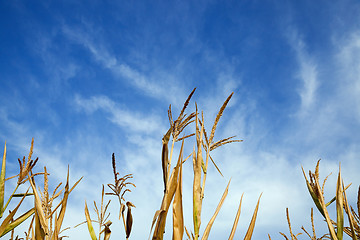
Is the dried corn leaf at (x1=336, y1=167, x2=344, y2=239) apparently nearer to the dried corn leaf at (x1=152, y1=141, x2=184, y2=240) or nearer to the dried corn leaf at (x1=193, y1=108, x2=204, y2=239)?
the dried corn leaf at (x1=193, y1=108, x2=204, y2=239)

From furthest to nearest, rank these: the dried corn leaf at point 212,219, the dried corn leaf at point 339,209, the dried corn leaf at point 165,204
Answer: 1. the dried corn leaf at point 339,209
2. the dried corn leaf at point 212,219
3. the dried corn leaf at point 165,204

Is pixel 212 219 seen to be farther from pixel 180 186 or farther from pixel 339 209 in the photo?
pixel 339 209

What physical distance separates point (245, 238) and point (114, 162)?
0.97 meters

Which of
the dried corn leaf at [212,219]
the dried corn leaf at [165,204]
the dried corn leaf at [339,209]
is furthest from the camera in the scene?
the dried corn leaf at [339,209]

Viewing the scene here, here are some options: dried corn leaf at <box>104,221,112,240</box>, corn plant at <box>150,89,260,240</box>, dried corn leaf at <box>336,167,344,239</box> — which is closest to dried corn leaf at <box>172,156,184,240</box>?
corn plant at <box>150,89,260,240</box>

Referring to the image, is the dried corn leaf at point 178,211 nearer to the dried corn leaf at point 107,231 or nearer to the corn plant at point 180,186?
the corn plant at point 180,186

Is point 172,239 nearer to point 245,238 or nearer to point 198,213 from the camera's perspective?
point 198,213

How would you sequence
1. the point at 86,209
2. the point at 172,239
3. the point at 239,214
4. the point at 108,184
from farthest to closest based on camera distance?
the point at 108,184
the point at 86,209
the point at 239,214
the point at 172,239

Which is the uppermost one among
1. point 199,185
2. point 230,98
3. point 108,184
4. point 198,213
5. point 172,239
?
point 108,184

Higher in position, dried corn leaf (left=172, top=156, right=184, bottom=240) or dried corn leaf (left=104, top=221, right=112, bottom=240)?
dried corn leaf (left=104, top=221, right=112, bottom=240)

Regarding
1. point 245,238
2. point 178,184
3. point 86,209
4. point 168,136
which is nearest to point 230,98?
point 168,136

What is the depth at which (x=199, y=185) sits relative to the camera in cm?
116

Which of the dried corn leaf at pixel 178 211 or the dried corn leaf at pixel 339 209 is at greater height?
the dried corn leaf at pixel 339 209

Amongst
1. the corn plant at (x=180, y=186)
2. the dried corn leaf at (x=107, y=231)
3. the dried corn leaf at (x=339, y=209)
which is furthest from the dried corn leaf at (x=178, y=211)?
the dried corn leaf at (x=339, y=209)
